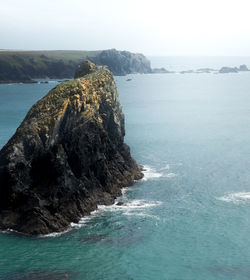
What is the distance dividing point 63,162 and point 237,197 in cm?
2482

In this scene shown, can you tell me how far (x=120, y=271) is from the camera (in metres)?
42.2

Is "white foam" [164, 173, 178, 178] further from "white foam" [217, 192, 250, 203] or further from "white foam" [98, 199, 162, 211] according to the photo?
"white foam" [98, 199, 162, 211]

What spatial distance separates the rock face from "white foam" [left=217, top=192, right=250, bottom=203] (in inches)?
584

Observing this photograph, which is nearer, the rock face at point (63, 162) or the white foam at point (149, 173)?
the rock face at point (63, 162)

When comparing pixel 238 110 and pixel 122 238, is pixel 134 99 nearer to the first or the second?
pixel 238 110

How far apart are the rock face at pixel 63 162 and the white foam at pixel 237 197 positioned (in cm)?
1483

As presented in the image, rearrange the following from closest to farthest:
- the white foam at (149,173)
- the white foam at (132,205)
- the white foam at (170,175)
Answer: the white foam at (132,205) → the white foam at (149,173) → the white foam at (170,175)

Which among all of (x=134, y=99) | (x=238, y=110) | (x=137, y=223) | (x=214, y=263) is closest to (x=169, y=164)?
(x=137, y=223)

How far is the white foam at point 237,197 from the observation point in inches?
2398

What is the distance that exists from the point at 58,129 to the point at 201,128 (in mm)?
67363

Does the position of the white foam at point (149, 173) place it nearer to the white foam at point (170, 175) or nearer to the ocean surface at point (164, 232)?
the ocean surface at point (164, 232)

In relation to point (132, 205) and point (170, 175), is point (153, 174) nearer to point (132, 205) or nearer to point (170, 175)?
point (170, 175)

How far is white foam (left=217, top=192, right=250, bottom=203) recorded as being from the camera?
60.9 metres

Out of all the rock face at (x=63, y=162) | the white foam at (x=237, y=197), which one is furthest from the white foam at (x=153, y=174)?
the white foam at (x=237, y=197)
